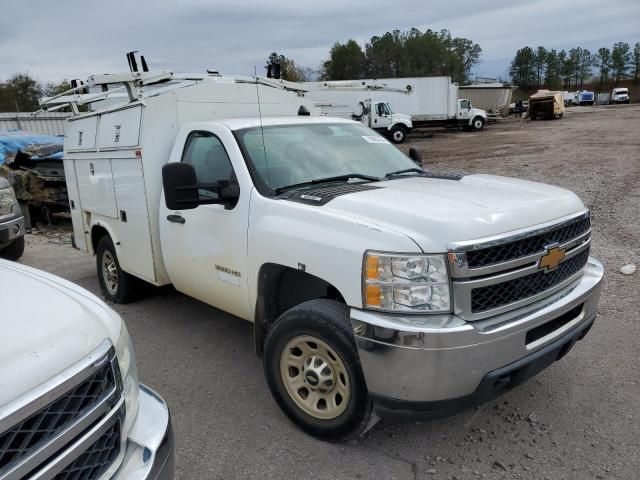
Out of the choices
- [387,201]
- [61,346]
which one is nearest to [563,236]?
[387,201]

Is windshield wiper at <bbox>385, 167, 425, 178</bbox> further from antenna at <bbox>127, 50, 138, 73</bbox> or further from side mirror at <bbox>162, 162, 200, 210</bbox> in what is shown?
antenna at <bbox>127, 50, 138, 73</bbox>

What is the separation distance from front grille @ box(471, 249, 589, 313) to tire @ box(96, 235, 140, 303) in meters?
3.95

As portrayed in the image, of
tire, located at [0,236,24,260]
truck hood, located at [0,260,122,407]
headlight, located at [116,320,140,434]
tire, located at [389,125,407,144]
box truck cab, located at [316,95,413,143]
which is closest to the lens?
truck hood, located at [0,260,122,407]

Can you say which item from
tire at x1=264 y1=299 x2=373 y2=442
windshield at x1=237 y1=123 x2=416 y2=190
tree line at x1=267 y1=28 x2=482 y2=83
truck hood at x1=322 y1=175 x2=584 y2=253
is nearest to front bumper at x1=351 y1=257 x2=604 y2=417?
tire at x1=264 y1=299 x2=373 y2=442

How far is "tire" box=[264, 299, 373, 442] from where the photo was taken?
2.77 metres

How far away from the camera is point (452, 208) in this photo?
2.79 meters

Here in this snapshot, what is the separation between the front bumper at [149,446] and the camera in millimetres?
1899

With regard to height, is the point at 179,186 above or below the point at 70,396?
above

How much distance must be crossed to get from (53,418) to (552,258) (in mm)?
2565

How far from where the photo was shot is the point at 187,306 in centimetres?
545

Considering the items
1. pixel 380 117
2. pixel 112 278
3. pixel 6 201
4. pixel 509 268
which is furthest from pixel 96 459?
pixel 380 117

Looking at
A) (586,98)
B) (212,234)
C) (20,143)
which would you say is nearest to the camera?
(212,234)

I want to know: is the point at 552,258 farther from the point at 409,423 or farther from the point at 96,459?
the point at 96,459

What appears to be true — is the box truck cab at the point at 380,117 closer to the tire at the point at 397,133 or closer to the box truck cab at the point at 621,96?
the tire at the point at 397,133
